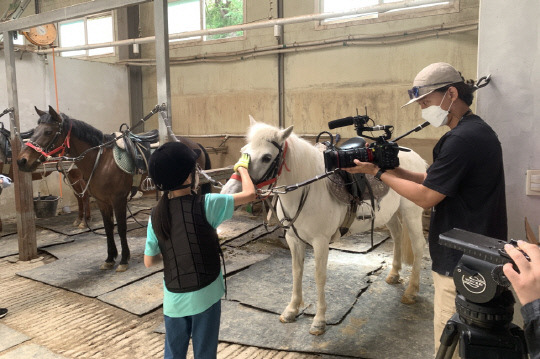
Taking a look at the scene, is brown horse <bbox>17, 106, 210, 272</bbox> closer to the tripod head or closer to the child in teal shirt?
the child in teal shirt

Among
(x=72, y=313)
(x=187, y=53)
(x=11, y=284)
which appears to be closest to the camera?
(x=72, y=313)

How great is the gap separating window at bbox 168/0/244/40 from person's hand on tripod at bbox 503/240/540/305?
22.9ft

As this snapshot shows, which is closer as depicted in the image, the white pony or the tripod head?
the tripod head

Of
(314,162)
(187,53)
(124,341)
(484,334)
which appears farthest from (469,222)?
(187,53)

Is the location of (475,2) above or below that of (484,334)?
above

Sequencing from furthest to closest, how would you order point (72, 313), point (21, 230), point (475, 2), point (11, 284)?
point (475, 2), point (21, 230), point (11, 284), point (72, 313)

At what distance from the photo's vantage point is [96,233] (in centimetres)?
563

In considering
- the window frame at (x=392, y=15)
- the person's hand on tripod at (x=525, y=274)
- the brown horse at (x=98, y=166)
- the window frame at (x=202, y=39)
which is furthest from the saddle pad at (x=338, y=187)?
the window frame at (x=202, y=39)

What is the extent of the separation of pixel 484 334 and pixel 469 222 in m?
0.63

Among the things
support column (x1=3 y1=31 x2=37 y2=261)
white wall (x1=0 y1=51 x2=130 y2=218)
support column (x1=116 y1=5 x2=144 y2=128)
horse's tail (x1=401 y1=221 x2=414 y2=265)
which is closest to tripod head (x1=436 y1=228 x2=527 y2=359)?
horse's tail (x1=401 y1=221 x2=414 y2=265)

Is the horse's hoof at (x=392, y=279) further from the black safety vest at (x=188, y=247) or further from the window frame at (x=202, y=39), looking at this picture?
the window frame at (x=202, y=39)

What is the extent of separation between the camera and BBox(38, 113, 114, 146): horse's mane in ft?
13.4

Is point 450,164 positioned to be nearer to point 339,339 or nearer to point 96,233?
point 339,339

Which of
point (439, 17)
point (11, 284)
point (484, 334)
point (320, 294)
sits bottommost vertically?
point (11, 284)
